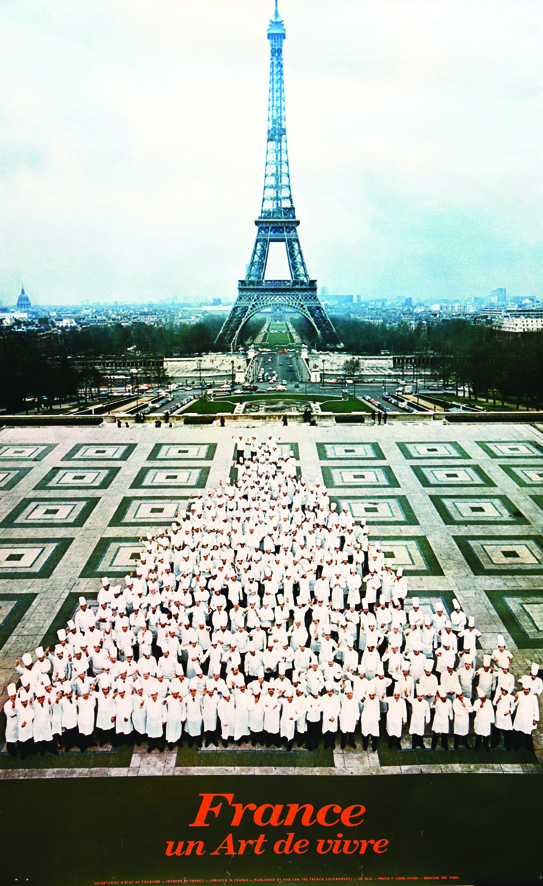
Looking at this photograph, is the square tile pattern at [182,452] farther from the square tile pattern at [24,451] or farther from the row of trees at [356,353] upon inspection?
the row of trees at [356,353]

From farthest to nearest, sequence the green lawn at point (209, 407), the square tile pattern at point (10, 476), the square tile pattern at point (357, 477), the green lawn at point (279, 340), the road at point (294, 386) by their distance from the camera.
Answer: the green lawn at point (279, 340) → the road at point (294, 386) → the green lawn at point (209, 407) → the square tile pattern at point (10, 476) → the square tile pattern at point (357, 477)

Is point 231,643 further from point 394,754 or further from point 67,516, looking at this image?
point 67,516

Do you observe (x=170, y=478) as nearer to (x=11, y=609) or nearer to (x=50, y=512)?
(x=50, y=512)

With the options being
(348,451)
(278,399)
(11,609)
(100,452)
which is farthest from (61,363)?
(11,609)

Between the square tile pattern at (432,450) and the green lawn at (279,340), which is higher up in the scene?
the green lawn at (279,340)

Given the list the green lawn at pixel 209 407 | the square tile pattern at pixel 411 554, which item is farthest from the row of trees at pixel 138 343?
the square tile pattern at pixel 411 554

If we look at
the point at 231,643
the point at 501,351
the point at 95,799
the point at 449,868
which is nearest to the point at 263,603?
the point at 231,643

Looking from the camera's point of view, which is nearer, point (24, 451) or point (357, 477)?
point (357, 477)
